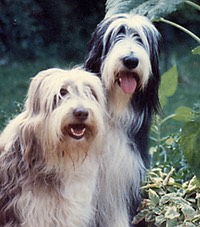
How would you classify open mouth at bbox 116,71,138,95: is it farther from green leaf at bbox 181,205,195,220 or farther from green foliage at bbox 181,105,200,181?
green leaf at bbox 181,205,195,220

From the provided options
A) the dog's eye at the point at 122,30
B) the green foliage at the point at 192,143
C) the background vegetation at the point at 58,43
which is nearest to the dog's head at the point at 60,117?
the dog's eye at the point at 122,30

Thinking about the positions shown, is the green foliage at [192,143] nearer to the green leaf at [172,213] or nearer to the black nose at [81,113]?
the green leaf at [172,213]

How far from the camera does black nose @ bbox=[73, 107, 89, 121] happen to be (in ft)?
13.9

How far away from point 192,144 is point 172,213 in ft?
1.05

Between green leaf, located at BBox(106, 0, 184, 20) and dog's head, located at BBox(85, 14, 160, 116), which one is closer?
dog's head, located at BBox(85, 14, 160, 116)

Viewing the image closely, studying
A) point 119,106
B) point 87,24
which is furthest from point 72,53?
point 119,106

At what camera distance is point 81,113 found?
13.9 ft

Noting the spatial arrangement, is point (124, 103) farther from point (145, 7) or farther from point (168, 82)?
point (168, 82)

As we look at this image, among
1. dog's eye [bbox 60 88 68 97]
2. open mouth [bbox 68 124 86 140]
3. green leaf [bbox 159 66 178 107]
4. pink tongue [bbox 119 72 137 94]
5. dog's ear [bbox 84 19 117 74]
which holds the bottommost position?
open mouth [bbox 68 124 86 140]

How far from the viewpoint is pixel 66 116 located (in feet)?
14.0

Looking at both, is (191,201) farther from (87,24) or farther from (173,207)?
(87,24)

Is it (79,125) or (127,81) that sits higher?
(127,81)

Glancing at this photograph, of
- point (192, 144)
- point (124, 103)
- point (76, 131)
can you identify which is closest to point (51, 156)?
point (76, 131)

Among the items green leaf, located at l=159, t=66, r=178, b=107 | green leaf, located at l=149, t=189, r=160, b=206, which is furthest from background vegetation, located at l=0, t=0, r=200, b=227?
green leaf, located at l=149, t=189, r=160, b=206
